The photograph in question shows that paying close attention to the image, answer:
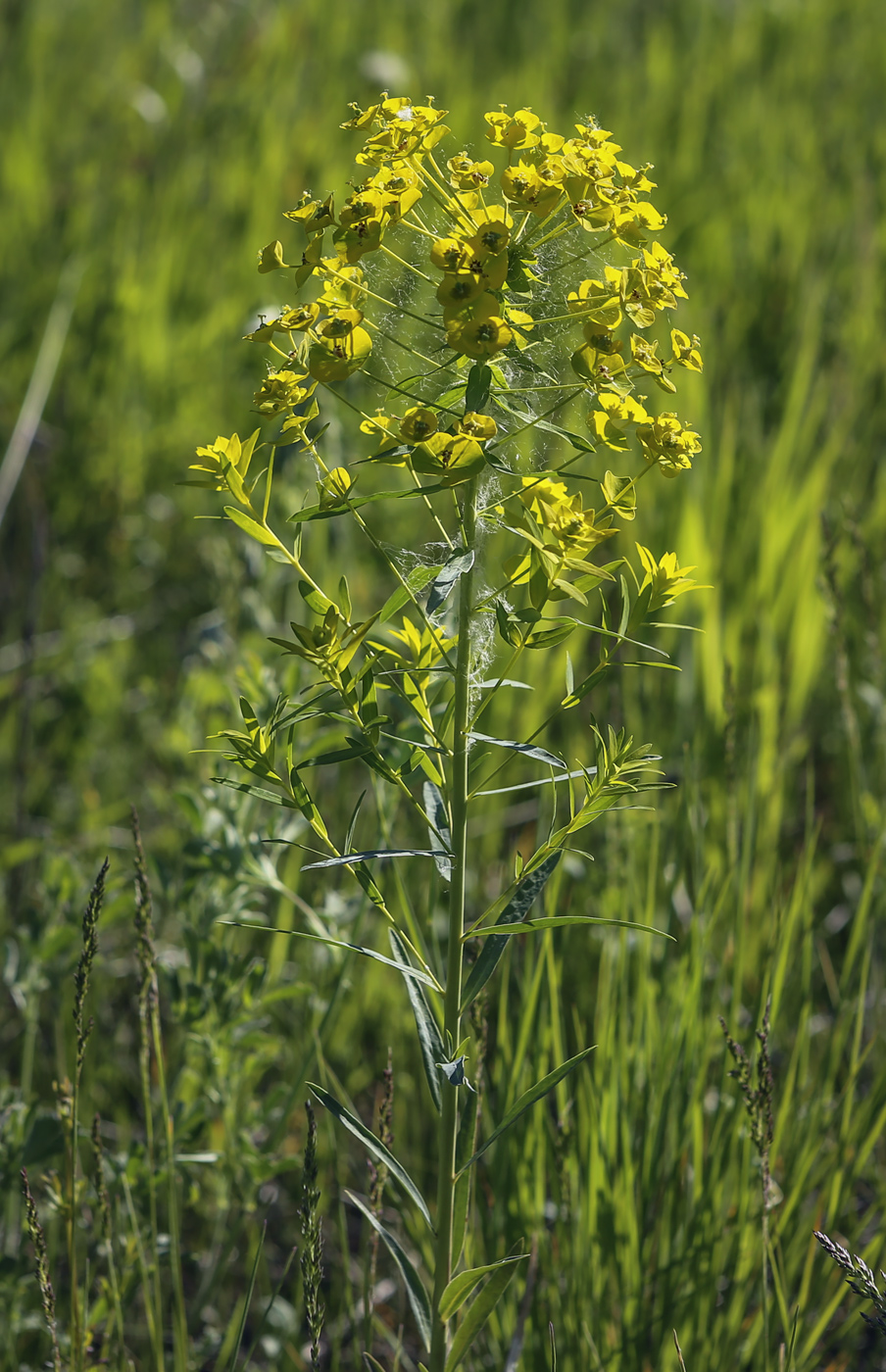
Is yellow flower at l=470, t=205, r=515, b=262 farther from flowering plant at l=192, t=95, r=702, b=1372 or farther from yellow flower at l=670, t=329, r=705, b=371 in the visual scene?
yellow flower at l=670, t=329, r=705, b=371

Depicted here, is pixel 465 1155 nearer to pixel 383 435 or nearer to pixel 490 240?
pixel 383 435

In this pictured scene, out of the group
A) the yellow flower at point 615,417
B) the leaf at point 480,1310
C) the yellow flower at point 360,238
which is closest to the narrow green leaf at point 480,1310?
the leaf at point 480,1310

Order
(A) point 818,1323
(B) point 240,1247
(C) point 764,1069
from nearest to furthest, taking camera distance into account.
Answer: (C) point 764,1069 < (A) point 818,1323 < (B) point 240,1247

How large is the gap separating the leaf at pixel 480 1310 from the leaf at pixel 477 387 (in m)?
0.54

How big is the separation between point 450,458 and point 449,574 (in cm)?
7

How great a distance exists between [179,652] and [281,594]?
31 cm

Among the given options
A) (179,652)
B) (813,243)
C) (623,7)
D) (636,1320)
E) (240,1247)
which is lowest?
(240,1247)

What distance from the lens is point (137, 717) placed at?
195cm

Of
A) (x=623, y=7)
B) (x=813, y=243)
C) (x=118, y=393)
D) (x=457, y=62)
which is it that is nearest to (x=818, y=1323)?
(x=118, y=393)

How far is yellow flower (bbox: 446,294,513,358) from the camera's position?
612 mm

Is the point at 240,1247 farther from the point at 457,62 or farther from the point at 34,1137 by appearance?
the point at 457,62

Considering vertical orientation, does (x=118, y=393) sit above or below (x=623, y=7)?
below

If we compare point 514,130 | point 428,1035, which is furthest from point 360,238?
point 428,1035

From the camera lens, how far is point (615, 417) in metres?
0.69
